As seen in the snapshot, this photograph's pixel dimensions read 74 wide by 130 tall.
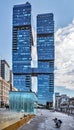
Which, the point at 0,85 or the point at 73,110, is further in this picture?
the point at 73,110

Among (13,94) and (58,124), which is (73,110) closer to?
(13,94)

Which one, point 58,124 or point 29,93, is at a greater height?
point 29,93

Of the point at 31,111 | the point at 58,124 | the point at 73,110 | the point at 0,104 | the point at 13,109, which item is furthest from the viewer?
the point at 73,110

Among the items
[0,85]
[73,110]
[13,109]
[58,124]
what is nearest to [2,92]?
[0,85]

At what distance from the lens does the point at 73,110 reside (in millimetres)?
187750

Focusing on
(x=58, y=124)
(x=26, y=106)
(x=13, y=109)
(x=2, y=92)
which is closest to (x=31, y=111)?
(x=26, y=106)

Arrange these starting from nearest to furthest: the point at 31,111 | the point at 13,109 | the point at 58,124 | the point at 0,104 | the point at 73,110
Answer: the point at 58,124 → the point at 31,111 → the point at 13,109 → the point at 0,104 → the point at 73,110

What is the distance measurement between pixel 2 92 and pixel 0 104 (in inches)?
371

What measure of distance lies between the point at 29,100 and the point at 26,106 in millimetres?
2423

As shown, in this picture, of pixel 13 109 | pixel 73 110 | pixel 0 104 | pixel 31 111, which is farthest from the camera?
pixel 73 110

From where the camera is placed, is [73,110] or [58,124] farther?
[73,110]

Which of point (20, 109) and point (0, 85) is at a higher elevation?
point (0, 85)

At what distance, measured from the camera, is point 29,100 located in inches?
4326

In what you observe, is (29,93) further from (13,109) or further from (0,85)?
(0,85)
